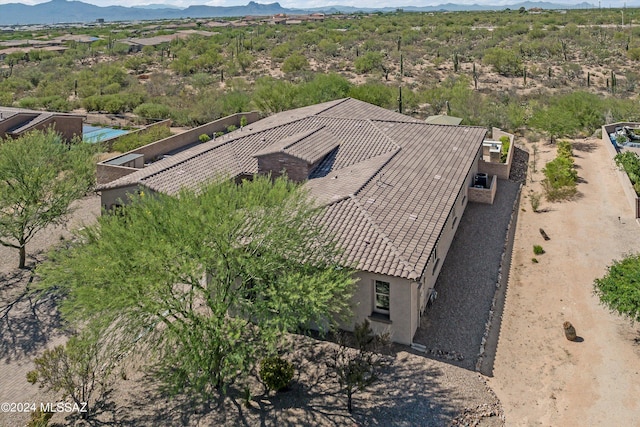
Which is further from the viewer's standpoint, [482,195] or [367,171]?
[482,195]

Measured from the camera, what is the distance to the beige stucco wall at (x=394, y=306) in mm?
17938

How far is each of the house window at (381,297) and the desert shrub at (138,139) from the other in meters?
32.2

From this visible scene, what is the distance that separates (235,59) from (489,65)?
46.3m

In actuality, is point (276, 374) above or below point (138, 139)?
below

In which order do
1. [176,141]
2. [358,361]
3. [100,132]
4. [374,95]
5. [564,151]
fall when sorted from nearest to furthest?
[358,361]
[564,151]
[176,141]
[374,95]
[100,132]

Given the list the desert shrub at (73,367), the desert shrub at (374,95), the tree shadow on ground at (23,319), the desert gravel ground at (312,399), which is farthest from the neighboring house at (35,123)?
the desert shrub at (73,367)

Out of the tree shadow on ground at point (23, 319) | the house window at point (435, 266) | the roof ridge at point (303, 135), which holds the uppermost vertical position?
the roof ridge at point (303, 135)

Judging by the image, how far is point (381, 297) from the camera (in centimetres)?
1867

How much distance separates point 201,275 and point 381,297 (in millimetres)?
7224

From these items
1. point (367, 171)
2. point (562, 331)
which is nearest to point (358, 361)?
point (562, 331)

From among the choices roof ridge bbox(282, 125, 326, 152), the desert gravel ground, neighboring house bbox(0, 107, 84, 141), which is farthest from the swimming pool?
the desert gravel ground

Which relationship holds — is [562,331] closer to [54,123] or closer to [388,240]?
[388,240]

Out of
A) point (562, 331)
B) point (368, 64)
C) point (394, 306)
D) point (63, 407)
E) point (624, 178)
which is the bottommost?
point (63, 407)

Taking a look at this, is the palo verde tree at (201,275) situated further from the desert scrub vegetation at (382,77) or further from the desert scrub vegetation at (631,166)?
the desert scrub vegetation at (382,77)
